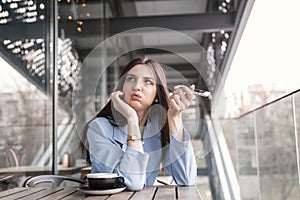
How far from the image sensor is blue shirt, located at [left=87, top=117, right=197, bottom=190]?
1227 mm

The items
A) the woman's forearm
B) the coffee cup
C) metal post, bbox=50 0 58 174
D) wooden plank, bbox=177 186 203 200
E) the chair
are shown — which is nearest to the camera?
wooden plank, bbox=177 186 203 200

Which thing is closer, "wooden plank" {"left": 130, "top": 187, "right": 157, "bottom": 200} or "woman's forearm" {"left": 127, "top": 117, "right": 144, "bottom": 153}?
"wooden plank" {"left": 130, "top": 187, "right": 157, "bottom": 200}

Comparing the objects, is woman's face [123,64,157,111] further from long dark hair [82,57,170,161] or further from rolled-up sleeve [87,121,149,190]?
rolled-up sleeve [87,121,149,190]

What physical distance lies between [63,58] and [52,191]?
1.61 m

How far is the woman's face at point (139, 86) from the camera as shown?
4.16 ft

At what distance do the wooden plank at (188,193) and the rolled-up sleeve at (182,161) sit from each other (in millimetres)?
79

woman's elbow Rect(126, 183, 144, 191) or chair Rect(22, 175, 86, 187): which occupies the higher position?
woman's elbow Rect(126, 183, 144, 191)

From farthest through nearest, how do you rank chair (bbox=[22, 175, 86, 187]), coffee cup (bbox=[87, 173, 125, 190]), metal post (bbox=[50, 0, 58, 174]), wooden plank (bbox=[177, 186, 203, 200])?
1. metal post (bbox=[50, 0, 58, 174])
2. chair (bbox=[22, 175, 86, 187])
3. coffee cup (bbox=[87, 173, 125, 190])
4. wooden plank (bbox=[177, 186, 203, 200])

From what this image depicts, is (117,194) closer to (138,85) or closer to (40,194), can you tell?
(40,194)

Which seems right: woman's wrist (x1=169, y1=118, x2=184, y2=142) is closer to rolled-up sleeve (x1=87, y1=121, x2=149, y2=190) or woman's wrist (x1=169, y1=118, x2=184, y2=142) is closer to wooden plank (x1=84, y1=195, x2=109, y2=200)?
rolled-up sleeve (x1=87, y1=121, x2=149, y2=190)

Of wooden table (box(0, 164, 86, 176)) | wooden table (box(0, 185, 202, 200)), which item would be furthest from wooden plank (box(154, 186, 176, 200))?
wooden table (box(0, 164, 86, 176))

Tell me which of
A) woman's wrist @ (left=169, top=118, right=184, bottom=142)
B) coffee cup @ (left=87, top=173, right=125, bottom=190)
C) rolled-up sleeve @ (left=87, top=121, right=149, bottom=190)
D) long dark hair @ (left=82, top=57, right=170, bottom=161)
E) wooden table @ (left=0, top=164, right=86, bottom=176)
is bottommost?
wooden table @ (left=0, top=164, right=86, bottom=176)

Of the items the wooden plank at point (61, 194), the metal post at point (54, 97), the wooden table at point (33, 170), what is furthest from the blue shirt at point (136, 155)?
the metal post at point (54, 97)

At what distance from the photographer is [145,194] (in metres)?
1.14
